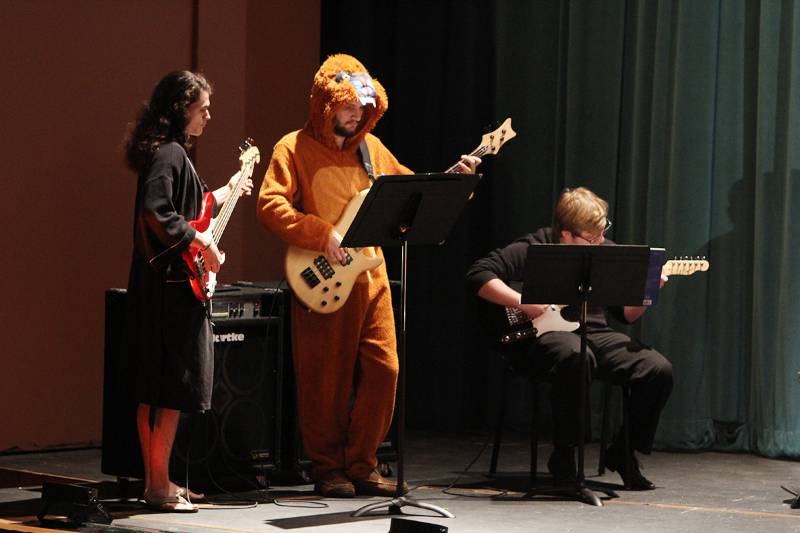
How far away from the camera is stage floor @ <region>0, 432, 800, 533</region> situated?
14.5 ft

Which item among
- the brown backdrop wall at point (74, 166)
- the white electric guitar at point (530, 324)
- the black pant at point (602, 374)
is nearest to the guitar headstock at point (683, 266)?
the white electric guitar at point (530, 324)

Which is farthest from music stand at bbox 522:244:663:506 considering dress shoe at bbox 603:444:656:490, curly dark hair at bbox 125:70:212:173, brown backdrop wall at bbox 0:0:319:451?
brown backdrop wall at bbox 0:0:319:451

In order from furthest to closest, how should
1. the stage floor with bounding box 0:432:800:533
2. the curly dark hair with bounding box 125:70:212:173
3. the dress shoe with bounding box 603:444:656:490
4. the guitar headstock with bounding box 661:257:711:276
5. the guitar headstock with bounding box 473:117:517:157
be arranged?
the guitar headstock with bounding box 661:257:711:276, the dress shoe with bounding box 603:444:656:490, the guitar headstock with bounding box 473:117:517:157, the curly dark hair with bounding box 125:70:212:173, the stage floor with bounding box 0:432:800:533

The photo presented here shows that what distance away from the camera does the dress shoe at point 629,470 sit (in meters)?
5.19

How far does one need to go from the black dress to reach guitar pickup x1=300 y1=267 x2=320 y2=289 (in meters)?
0.47

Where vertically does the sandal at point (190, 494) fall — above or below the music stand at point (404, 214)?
below

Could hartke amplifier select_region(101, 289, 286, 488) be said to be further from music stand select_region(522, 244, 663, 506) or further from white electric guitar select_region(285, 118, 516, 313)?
music stand select_region(522, 244, 663, 506)

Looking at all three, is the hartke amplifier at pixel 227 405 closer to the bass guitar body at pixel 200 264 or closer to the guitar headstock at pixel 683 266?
the bass guitar body at pixel 200 264

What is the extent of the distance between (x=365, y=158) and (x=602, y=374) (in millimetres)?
1259

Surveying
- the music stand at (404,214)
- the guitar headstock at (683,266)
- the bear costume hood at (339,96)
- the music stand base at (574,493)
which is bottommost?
the music stand base at (574,493)

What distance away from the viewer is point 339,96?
16.2 feet

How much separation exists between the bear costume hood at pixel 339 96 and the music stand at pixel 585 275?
87cm

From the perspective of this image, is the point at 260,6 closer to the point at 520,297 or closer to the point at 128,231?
the point at 128,231

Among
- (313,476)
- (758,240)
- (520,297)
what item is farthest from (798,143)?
(313,476)
